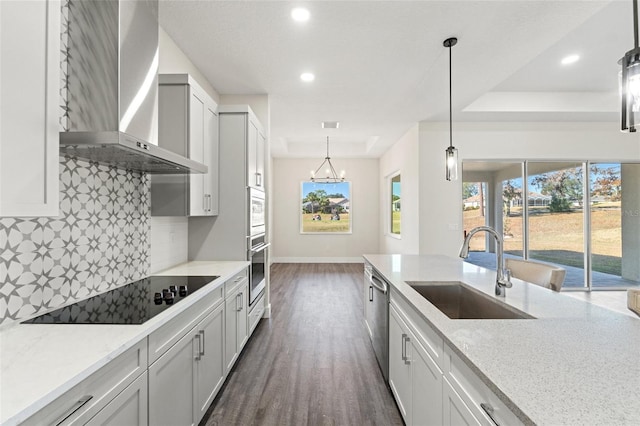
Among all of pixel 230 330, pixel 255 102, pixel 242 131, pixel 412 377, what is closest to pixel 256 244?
pixel 230 330

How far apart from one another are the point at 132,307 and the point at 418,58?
124 inches

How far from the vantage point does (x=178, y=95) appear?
2.35 m

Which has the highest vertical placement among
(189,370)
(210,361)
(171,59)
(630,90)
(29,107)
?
(171,59)

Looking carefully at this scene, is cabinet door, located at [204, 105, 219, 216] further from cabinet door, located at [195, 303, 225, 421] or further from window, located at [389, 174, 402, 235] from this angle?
window, located at [389, 174, 402, 235]

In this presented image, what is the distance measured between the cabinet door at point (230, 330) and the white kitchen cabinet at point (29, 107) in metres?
1.49

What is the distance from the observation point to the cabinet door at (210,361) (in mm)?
1794

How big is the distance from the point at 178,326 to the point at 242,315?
1247 mm

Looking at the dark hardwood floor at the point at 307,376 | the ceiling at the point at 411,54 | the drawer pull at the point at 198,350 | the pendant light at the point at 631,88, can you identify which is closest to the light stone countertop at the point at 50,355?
the drawer pull at the point at 198,350

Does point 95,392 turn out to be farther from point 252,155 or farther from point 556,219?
point 556,219

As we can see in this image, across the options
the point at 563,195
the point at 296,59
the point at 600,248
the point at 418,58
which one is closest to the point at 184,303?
the point at 296,59

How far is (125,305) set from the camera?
155 centimetres

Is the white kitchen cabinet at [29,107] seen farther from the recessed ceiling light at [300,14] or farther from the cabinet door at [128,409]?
the recessed ceiling light at [300,14]

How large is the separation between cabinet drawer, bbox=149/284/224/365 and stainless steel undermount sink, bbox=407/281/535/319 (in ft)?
4.40

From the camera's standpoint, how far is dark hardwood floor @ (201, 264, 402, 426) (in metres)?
2.03
